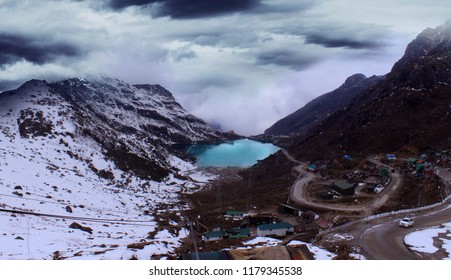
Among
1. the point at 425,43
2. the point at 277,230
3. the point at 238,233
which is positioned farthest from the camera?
the point at 425,43

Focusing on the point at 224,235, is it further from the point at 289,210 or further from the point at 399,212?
the point at 399,212

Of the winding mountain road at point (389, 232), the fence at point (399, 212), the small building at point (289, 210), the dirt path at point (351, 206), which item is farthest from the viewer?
the small building at point (289, 210)

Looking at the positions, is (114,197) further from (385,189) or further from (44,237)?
(385,189)

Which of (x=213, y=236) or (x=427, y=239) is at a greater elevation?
(x=427, y=239)

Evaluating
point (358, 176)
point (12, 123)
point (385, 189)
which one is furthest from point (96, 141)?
point (385, 189)

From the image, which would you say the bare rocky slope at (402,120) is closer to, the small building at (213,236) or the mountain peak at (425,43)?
the mountain peak at (425,43)

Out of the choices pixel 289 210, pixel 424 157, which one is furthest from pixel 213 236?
pixel 424 157

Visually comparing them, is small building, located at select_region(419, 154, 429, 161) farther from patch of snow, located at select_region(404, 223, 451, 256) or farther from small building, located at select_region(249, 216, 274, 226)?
patch of snow, located at select_region(404, 223, 451, 256)

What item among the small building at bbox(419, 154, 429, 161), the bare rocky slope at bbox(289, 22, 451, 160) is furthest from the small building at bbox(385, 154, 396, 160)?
the bare rocky slope at bbox(289, 22, 451, 160)

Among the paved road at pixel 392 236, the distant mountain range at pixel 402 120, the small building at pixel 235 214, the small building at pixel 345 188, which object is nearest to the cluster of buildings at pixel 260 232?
the small building at pixel 235 214
